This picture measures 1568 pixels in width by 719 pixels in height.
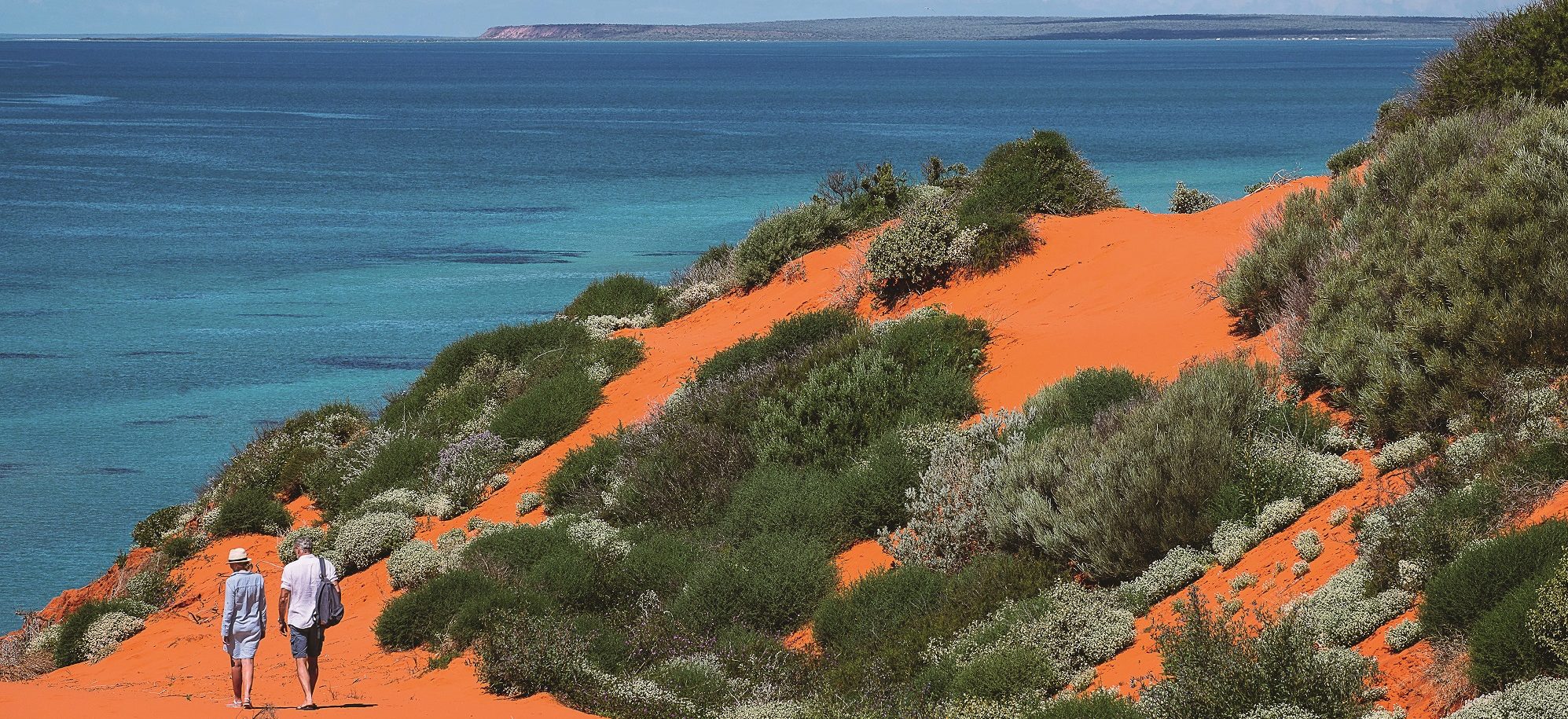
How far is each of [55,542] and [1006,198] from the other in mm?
15076

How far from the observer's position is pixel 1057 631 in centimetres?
818

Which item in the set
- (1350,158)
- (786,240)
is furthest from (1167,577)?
(786,240)

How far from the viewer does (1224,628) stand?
6.94 meters

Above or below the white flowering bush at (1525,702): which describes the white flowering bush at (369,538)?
below

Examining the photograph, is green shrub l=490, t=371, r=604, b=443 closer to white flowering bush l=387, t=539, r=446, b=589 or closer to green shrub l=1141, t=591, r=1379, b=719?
white flowering bush l=387, t=539, r=446, b=589

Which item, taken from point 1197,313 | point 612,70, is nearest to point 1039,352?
point 1197,313

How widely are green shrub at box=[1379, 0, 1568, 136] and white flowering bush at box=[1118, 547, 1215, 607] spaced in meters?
8.50

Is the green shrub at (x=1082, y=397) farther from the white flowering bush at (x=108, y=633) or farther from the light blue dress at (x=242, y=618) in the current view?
the white flowering bush at (x=108, y=633)

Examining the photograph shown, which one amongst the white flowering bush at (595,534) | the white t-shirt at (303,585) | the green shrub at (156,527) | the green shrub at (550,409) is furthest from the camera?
the green shrub at (550,409)

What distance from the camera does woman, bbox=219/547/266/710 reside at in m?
9.29

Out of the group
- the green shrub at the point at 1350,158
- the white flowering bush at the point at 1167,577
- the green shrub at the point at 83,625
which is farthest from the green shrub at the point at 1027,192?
the green shrub at the point at 83,625

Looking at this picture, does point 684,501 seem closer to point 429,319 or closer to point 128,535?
point 128,535

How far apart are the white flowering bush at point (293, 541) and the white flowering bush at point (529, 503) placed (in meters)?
2.25

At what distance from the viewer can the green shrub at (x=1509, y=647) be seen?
585 centimetres
